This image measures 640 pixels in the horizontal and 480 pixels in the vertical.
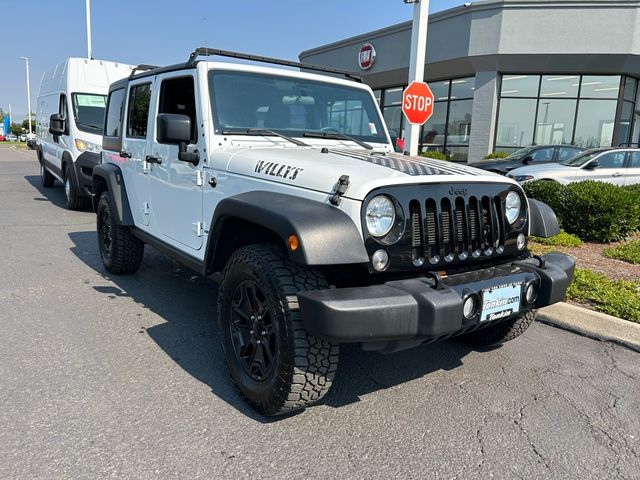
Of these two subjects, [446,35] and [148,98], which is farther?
[446,35]

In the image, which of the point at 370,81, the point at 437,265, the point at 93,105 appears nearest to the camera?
the point at 437,265

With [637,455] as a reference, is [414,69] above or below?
above

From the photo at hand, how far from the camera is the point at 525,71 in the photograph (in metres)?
18.3

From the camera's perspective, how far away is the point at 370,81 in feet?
73.7

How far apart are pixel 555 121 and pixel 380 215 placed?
18.6 metres

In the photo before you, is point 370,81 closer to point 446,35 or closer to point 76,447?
point 446,35

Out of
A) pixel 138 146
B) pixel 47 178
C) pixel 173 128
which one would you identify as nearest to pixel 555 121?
pixel 47 178

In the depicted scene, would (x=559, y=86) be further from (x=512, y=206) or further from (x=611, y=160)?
(x=512, y=206)

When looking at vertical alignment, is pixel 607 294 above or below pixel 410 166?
below

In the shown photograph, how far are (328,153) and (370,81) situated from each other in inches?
799

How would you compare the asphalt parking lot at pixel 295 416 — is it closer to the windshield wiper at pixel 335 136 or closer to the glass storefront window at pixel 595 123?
the windshield wiper at pixel 335 136

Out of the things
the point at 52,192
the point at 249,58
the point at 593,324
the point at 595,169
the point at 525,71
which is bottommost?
Answer: the point at 52,192

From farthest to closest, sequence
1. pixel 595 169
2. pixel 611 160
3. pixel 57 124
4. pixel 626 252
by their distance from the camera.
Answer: pixel 611 160 → pixel 595 169 → pixel 57 124 → pixel 626 252

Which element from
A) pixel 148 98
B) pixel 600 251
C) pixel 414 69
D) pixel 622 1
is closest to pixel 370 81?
pixel 622 1
